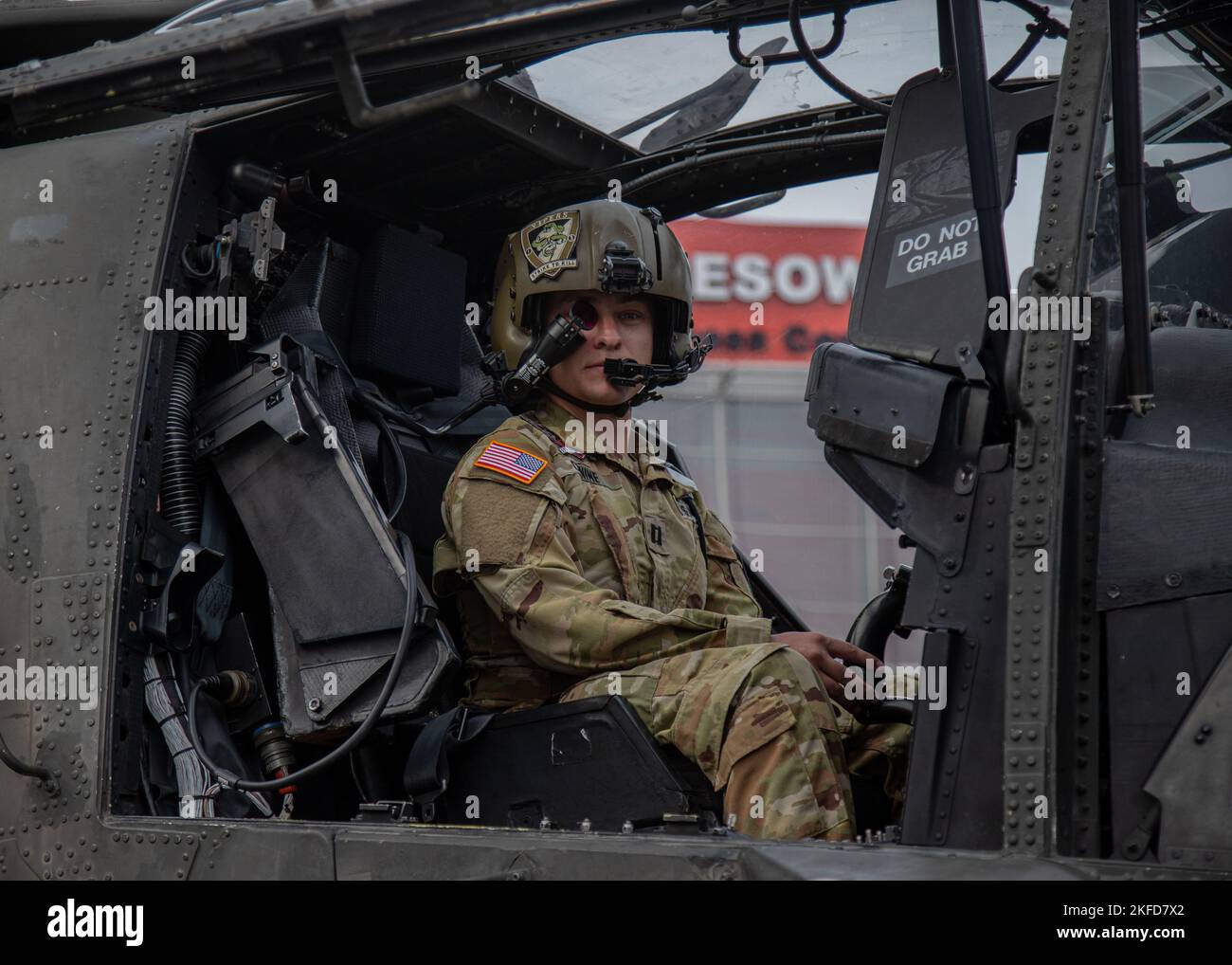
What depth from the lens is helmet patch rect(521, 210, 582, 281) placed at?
11.2 feet

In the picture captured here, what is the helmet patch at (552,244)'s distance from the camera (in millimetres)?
3404

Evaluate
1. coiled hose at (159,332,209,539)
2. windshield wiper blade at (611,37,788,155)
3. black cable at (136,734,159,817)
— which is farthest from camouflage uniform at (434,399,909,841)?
windshield wiper blade at (611,37,788,155)

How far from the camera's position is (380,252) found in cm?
374

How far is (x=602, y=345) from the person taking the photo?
3432 mm

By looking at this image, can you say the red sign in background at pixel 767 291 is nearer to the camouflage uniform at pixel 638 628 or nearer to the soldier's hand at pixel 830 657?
the camouflage uniform at pixel 638 628

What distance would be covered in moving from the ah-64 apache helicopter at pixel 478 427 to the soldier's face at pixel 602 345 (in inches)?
6.0

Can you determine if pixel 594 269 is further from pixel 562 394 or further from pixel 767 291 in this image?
pixel 767 291

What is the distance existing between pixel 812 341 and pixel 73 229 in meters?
7.99

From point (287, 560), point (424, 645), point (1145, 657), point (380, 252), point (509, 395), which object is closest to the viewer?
point (1145, 657)

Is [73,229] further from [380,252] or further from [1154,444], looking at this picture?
[1154,444]

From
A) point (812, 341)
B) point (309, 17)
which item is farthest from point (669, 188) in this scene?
point (812, 341)

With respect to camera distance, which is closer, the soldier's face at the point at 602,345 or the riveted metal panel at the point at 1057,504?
the riveted metal panel at the point at 1057,504

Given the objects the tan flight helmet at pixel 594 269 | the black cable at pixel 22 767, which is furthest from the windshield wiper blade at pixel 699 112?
the black cable at pixel 22 767

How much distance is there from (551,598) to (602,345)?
0.72m
